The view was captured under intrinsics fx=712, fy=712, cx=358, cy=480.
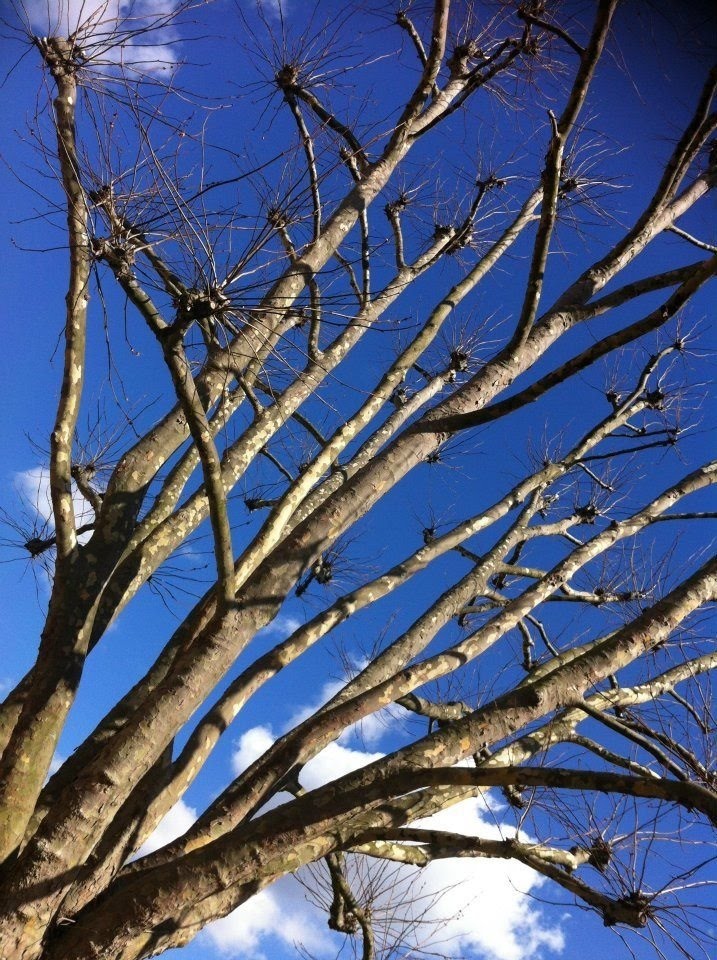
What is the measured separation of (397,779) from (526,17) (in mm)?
3283

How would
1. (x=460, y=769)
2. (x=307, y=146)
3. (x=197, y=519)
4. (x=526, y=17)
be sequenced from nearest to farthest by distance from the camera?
(x=460, y=769) < (x=526, y=17) < (x=197, y=519) < (x=307, y=146)

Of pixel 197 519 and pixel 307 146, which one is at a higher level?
pixel 307 146

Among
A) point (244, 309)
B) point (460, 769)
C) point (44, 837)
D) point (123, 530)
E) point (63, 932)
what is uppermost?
point (244, 309)

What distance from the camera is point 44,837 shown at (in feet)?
8.38

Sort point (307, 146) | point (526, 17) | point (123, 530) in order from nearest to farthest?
point (526, 17) < point (123, 530) < point (307, 146)

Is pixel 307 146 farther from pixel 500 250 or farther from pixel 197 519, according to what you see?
pixel 197 519

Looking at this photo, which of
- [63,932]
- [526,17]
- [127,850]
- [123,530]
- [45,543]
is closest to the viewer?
[63,932]

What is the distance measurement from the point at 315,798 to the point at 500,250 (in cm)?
401

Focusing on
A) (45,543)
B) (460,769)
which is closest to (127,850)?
→ (460,769)

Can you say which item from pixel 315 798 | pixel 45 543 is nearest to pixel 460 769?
pixel 315 798

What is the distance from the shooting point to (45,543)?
4965 millimetres

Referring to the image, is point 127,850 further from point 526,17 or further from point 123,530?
point 526,17

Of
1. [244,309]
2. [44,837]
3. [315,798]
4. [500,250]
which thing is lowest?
[44,837]

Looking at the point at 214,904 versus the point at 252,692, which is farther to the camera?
the point at 252,692
